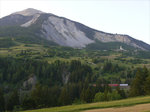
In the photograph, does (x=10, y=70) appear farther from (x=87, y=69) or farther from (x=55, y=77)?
(x=87, y=69)

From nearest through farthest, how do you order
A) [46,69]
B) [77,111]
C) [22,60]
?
[77,111]
[46,69]
[22,60]

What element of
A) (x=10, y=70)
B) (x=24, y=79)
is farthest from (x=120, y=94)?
(x=10, y=70)

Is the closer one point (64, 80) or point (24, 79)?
point (24, 79)

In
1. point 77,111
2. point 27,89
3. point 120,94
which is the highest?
point 77,111

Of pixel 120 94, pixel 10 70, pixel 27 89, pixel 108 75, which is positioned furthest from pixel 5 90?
pixel 108 75

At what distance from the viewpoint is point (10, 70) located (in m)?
129

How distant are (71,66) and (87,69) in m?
14.1

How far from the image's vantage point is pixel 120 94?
77000 millimetres

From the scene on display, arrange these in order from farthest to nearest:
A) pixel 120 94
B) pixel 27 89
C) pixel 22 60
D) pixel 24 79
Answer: pixel 22 60 < pixel 24 79 < pixel 27 89 < pixel 120 94

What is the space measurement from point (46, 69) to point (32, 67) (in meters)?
11.3

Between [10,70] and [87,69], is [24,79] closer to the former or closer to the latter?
[10,70]

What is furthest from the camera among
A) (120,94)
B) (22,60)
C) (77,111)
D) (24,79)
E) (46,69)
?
(22,60)

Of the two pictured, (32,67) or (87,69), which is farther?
(87,69)

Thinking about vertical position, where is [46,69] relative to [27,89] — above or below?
above
